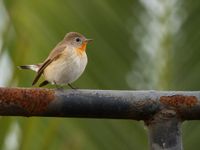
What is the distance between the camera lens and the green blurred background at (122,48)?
14.1ft

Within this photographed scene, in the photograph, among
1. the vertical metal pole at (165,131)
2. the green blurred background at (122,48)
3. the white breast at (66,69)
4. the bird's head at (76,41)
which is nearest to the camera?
the vertical metal pole at (165,131)

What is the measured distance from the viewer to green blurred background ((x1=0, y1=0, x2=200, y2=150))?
4293 millimetres

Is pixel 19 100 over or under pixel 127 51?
over

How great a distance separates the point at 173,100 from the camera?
200cm

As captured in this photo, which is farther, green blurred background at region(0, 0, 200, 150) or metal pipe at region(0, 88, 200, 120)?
green blurred background at region(0, 0, 200, 150)

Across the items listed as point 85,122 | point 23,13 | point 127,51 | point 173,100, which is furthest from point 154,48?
point 173,100

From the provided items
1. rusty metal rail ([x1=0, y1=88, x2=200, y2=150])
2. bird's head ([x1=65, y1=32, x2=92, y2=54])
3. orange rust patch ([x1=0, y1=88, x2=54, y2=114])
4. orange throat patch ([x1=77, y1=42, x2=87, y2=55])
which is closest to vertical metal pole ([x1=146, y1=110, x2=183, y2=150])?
rusty metal rail ([x1=0, y1=88, x2=200, y2=150])

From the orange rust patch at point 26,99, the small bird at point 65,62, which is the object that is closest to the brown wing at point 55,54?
the small bird at point 65,62

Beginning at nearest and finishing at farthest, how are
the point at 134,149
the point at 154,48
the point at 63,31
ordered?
1. the point at 134,149
2. the point at 154,48
3. the point at 63,31

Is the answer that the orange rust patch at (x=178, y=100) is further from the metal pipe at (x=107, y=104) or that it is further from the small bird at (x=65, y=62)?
the small bird at (x=65, y=62)

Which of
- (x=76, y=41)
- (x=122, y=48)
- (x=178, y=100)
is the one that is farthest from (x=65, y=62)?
(x=178, y=100)

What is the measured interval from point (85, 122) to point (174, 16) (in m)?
0.83

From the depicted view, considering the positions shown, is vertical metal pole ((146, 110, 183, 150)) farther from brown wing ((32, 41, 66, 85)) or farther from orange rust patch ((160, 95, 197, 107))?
brown wing ((32, 41, 66, 85))

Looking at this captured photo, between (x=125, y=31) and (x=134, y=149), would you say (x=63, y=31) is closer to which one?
(x=125, y=31)
